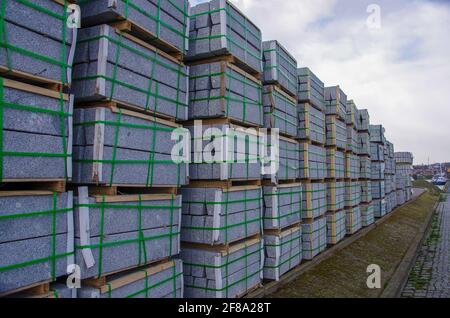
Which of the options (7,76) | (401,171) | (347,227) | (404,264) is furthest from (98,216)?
(401,171)

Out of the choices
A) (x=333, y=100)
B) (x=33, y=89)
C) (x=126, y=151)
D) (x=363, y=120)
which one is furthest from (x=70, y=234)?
(x=363, y=120)

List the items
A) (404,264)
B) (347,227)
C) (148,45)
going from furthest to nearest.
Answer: (347,227), (404,264), (148,45)

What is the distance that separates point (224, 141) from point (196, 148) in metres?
0.52

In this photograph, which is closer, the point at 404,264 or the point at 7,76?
the point at 7,76

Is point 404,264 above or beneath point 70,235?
beneath

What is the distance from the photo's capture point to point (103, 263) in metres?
4.15

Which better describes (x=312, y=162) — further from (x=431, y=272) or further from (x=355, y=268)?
(x=431, y=272)

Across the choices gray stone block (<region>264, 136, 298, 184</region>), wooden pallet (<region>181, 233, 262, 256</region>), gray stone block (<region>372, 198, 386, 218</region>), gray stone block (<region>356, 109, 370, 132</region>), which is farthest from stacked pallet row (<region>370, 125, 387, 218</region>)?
wooden pallet (<region>181, 233, 262, 256</region>)

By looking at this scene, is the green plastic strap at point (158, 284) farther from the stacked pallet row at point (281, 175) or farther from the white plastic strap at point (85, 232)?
the stacked pallet row at point (281, 175)

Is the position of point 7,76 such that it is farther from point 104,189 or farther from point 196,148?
point 196,148

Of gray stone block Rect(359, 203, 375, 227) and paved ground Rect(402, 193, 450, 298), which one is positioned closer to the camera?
paved ground Rect(402, 193, 450, 298)

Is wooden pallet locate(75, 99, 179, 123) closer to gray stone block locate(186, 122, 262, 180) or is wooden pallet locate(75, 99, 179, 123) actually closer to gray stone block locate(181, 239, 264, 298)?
gray stone block locate(186, 122, 262, 180)

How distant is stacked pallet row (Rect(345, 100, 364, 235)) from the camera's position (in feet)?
44.1

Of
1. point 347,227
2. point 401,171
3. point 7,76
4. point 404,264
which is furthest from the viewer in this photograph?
point 401,171
